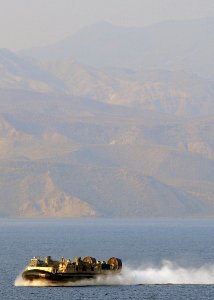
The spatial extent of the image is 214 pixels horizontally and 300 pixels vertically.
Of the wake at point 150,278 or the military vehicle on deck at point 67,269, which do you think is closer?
the military vehicle on deck at point 67,269

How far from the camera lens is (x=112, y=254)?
186250 millimetres

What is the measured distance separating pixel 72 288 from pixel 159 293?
27.0 ft

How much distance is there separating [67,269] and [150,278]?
41.9 feet

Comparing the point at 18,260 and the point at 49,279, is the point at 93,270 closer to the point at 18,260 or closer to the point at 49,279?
the point at 49,279

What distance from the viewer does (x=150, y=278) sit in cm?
12812

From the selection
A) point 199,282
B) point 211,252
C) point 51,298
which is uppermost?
point 211,252

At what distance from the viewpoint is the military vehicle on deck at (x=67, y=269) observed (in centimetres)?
11819

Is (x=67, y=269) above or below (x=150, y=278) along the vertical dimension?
below

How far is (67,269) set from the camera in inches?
4658

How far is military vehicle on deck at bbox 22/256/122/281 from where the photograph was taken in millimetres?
118188

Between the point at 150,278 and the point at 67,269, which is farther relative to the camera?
the point at 150,278

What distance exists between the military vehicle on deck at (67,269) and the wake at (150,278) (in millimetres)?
763

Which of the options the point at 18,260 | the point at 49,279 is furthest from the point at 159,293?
the point at 18,260

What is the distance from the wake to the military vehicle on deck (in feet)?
2.50
